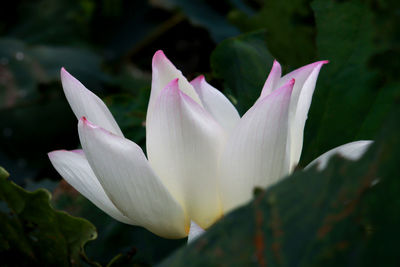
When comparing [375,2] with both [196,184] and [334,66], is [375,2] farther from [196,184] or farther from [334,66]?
[196,184]

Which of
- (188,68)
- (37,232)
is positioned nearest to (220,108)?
(37,232)

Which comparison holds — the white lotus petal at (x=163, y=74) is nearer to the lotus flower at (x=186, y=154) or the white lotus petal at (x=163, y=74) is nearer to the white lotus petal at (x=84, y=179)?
the lotus flower at (x=186, y=154)

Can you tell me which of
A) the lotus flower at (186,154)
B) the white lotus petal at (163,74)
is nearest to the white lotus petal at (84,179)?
the lotus flower at (186,154)

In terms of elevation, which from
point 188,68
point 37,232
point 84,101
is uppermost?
point 84,101

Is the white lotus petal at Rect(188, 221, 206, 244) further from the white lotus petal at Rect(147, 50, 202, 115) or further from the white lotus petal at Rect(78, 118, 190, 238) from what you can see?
the white lotus petal at Rect(147, 50, 202, 115)

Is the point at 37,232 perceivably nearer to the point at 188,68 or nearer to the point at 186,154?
the point at 186,154

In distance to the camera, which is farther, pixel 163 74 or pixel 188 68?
pixel 188 68
